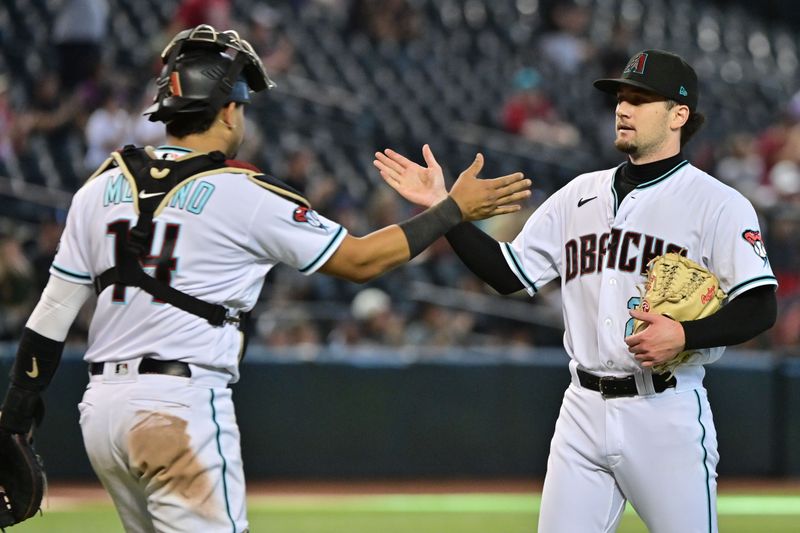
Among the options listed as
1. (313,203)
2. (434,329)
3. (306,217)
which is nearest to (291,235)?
(306,217)

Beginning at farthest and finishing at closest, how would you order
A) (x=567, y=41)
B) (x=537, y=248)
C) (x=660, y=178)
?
(x=567, y=41)
(x=537, y=248)
(x=660, y=178)

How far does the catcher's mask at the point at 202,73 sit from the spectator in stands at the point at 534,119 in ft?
35.9

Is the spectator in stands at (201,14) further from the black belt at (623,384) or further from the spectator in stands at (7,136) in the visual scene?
the black belt at (623,384)

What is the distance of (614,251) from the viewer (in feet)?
14.3

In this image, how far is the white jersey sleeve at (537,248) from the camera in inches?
183

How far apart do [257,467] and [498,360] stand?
2.15 m

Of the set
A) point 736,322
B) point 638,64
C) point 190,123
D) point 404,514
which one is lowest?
point 404,514

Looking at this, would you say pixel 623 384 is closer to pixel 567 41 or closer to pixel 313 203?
pixel 313 203

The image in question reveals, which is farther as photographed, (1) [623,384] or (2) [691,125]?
(2) [691,125]

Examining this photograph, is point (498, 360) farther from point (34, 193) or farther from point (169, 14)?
point (169, 14)

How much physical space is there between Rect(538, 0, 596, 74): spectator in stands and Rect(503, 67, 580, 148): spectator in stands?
61.4 inches

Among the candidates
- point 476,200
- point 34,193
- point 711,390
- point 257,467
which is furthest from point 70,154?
point 476,200

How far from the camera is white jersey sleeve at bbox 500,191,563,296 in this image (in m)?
4.65

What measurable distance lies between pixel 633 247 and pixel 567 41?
12895 mm
